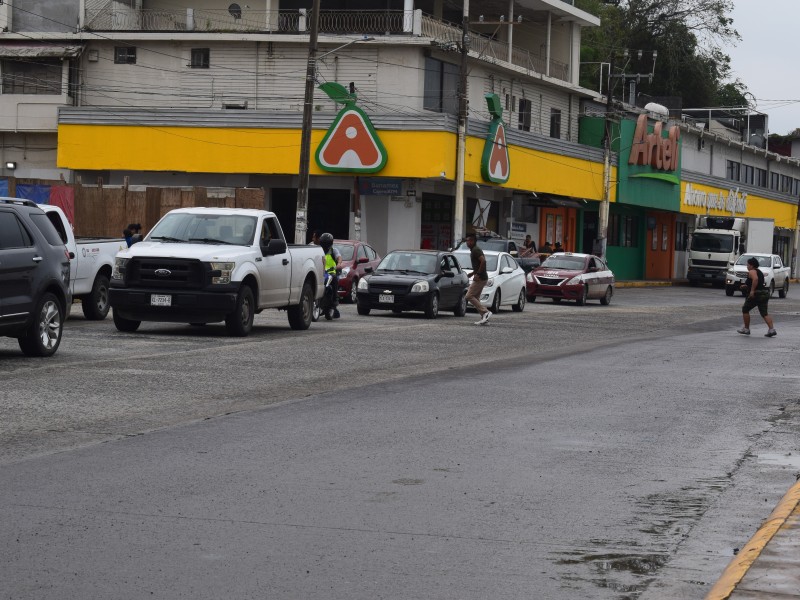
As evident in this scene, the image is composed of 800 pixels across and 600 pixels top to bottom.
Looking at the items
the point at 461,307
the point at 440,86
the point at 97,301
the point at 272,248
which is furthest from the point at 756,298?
the point at 440,86

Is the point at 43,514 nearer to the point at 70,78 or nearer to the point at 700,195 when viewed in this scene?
the point at 70,78

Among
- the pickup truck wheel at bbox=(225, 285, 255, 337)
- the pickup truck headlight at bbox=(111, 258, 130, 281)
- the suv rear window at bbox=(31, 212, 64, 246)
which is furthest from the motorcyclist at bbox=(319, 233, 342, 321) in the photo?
the suv rear window at bbox=(31, 212, 64, 246)

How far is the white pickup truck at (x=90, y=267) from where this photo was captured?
77.3 feet

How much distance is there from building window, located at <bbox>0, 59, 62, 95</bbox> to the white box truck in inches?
1225

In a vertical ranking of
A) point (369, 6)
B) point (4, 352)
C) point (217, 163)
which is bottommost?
point (4, 352)

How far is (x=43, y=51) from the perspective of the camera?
2079 inches

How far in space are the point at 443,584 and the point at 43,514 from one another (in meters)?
2.52

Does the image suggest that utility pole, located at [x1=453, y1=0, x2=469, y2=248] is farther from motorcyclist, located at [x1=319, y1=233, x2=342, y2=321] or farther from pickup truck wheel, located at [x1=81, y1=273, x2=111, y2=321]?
pickup truck wheel, located at [x1=81, y1=273, x2=111, y2=321]

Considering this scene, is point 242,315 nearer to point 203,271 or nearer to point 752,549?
point 203,271

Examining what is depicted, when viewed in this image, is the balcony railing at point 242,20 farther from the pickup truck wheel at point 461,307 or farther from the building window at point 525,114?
the pickup truck wheel at point 461,307

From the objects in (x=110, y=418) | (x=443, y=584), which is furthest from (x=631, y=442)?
(x=443, y=584)

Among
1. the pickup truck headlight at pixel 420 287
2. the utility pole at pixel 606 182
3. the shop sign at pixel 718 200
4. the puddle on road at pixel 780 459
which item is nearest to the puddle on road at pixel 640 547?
the puddle on road at pixel 780 459

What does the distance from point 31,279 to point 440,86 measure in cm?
3748

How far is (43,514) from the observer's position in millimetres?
7754
